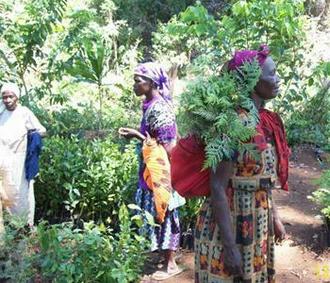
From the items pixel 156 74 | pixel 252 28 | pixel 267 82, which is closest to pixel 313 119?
pixel 252 28

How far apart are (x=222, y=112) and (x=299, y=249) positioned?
2.89 metres

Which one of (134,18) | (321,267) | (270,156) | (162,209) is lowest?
(321,267)

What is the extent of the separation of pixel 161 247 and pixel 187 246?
2.23 feet

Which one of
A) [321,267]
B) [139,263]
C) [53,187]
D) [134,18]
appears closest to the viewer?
[139,263]

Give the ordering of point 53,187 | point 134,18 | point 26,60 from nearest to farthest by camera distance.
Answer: point 53,187 → point 26,60 → point 134,18

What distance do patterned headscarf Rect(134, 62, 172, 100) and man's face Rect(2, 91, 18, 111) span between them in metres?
1.55

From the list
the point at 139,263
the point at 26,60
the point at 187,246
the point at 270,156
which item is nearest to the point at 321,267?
the point at 187,246

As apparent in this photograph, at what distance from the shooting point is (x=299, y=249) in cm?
473

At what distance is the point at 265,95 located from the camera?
237cm

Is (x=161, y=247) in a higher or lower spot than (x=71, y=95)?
lower

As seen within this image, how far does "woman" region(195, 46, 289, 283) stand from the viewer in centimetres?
228

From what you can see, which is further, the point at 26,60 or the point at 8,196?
the point at 26,60

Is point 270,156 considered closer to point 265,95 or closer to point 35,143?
point 265,95

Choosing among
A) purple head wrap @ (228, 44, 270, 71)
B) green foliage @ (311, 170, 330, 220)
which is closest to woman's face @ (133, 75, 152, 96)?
purple head wrap @ (228, 44, 270, 71)
